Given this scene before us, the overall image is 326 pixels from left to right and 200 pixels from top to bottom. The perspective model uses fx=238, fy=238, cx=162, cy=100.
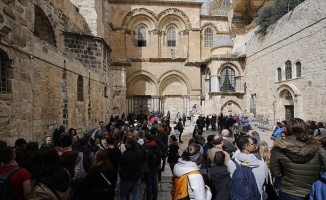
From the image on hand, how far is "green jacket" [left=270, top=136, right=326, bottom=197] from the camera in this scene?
278 cm

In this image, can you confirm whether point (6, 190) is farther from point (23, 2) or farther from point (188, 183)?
point (23, 2)

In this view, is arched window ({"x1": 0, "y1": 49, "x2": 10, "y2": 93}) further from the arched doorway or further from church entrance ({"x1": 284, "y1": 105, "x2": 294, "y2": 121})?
church entrance ({"x1": 284, "y1": 105, "x2": 294, "y2": 121})

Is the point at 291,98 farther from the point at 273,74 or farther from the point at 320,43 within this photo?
the point at 320,43

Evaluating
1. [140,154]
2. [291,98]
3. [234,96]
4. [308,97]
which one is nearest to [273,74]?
[291,98]

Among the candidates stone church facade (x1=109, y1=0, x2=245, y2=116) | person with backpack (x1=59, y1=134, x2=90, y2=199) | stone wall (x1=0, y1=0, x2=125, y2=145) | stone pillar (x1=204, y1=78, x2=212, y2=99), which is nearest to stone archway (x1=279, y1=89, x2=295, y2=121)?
stone church facade (x1=109, y1=0, x2=245, y2=116)

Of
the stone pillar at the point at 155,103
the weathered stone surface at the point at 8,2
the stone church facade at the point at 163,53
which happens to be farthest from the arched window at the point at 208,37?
the weathered stone surface at the point at 8,2

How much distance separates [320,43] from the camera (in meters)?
12.3

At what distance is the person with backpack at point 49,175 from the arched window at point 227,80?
2141 cm

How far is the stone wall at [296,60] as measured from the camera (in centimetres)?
1245

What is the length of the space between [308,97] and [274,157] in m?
12.5

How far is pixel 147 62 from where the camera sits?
24.7m

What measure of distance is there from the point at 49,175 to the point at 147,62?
2274cm

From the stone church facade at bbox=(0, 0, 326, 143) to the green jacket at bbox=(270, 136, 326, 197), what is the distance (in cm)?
512

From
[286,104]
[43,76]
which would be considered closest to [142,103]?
[286,104]
